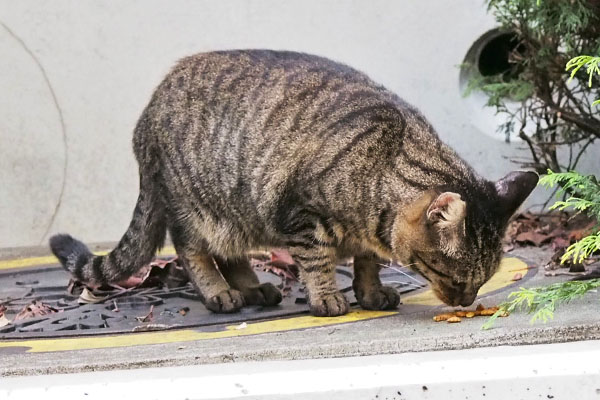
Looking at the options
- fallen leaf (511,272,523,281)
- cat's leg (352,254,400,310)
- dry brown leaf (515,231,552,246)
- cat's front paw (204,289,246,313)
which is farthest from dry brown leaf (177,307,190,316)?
dry brown leaf (515,231,552,246)

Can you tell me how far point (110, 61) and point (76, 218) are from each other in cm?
110

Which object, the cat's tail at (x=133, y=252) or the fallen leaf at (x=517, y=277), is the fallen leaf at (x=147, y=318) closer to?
the cat's tail at (x=133, y=252)

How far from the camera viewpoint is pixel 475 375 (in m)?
2.83

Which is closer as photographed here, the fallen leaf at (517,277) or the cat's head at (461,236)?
the cat's head at (461,236)

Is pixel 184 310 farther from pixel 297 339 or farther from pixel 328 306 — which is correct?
pixel 297 339

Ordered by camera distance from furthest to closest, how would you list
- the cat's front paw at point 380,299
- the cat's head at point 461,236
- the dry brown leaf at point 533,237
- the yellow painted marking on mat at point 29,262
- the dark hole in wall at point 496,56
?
1. the dark hole in wall at point 496,56
2. the yellow painted marking on mat at point 29,262
3. the dry brown leaf at point 533,237
4. the cat's front paw at point 380,299
5. the cat's head at point 461,236

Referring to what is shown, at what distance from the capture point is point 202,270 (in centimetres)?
424

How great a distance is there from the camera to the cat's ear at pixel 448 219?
324cm

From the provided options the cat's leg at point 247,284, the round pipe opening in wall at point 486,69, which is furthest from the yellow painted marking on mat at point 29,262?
the round pipe opening in wall at point 486,69

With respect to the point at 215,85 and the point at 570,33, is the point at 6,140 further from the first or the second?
the point at 570,33

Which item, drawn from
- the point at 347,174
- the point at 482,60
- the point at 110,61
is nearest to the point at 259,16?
the point at 110,61

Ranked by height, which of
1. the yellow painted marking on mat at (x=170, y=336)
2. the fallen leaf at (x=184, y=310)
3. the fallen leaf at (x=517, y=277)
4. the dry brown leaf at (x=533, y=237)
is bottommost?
the fallen leaf at (x=184, y=310)

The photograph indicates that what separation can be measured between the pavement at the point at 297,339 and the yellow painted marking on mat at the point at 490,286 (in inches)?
2.5

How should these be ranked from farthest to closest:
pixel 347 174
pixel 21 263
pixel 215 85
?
pixel 21 263
pixel 215 85
pixel 347 174
